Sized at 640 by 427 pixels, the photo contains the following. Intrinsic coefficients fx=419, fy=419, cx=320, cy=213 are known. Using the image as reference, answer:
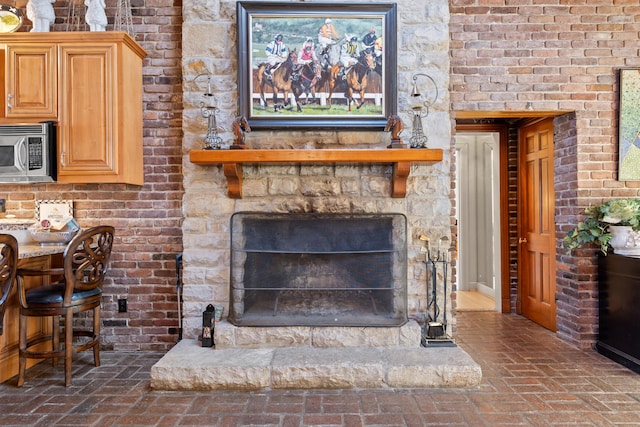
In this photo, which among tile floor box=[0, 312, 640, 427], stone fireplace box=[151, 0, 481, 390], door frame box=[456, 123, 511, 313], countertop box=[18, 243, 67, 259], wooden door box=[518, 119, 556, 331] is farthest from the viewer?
Result: door frame box=[456, 123, 511, 313]

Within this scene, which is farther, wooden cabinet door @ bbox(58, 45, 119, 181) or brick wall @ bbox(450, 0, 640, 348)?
brick wall @ bbox(450, 0, 640, 348)

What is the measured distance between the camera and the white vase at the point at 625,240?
301 cm

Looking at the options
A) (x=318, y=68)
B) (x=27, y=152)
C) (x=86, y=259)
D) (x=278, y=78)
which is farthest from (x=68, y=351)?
(x=318, y=68)

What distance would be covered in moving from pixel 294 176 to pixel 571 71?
2.41 meters

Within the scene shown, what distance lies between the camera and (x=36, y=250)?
9.37ft

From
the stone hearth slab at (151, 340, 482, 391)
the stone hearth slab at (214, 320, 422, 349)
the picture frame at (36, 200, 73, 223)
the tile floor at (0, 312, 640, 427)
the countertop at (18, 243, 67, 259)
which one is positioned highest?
the picture frame at (36, 200, 73, 223)

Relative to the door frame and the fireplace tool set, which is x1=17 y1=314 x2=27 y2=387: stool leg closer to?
the fireplace tool set

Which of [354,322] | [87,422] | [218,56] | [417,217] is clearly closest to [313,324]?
[354,322]

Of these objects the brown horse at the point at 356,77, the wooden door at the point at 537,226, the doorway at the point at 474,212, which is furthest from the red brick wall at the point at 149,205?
the doorway at the point at 474,212

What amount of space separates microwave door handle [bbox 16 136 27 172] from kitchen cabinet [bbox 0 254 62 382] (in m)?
0.66

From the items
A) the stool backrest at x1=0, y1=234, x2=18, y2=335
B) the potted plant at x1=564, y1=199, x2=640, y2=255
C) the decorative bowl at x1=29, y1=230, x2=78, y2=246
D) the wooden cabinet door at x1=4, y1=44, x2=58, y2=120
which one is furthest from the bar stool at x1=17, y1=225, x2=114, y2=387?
the potted plant at x1=564, y1=199, x2=640, y2=255

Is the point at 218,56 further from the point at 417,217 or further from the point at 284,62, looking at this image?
the point at 417,217

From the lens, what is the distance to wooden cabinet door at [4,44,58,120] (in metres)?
2.99

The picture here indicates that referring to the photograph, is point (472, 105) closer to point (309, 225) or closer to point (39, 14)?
point (309, 225)
